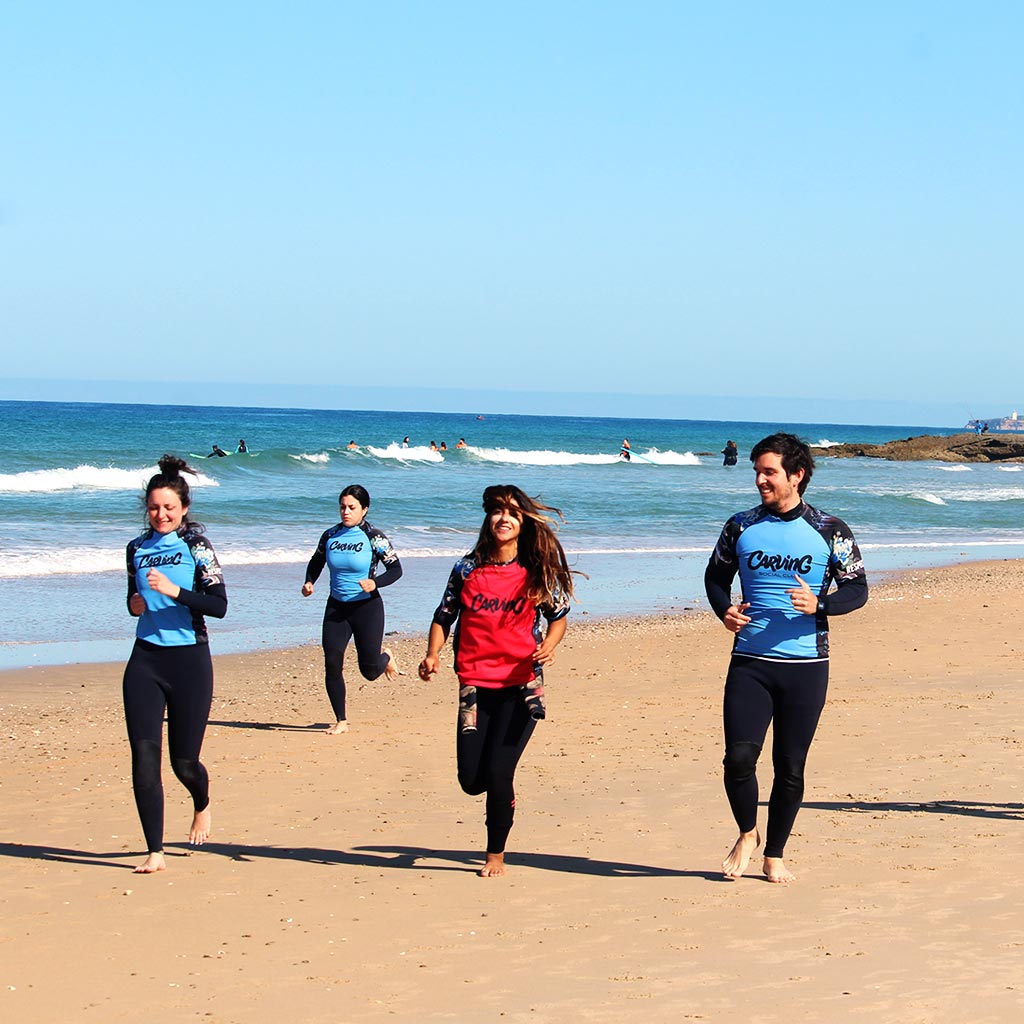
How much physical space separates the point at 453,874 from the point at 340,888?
1.70 ft

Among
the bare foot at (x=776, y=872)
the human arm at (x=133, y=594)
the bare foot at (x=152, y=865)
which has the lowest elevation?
the bare foot at (x=152, y=865)

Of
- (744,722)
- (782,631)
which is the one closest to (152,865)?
(744,722)

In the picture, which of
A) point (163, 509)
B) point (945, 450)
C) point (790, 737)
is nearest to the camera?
point (790, 737)

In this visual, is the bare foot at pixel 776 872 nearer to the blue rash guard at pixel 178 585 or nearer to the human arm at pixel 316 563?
the blue rash guard at pixel 178 585

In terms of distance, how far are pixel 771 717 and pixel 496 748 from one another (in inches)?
46.2

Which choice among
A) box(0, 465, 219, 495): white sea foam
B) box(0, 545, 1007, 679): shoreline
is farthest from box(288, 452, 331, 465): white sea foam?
box(0, 545, 1007, 679): shoreline

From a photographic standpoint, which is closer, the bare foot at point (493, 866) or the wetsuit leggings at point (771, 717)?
the wetsuit leggings at point (771, 717)

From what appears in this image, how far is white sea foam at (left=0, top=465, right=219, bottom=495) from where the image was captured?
38.7 meters

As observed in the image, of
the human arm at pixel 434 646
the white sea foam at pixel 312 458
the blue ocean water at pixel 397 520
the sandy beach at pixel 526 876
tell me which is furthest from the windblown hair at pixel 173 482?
the white sea foam at pixel 312 458

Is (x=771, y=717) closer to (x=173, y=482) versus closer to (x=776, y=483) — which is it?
(x=776, y=483)

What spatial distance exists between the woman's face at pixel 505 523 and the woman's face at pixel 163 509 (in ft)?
4.69

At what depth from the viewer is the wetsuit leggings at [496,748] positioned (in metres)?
5.93

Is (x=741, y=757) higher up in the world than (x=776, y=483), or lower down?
lower down

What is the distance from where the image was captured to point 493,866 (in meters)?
5.99
